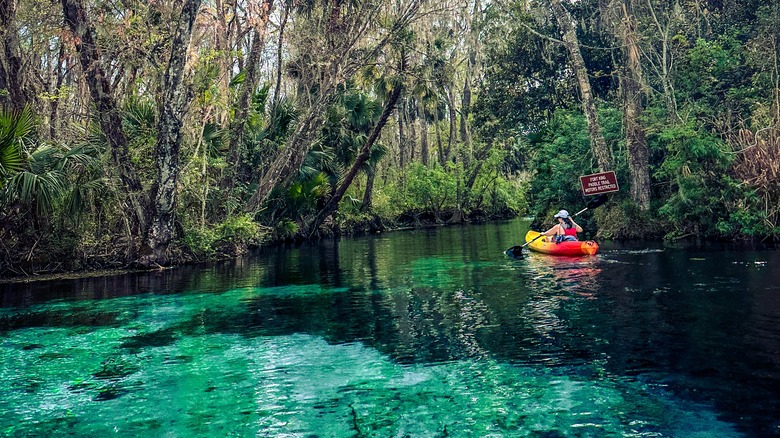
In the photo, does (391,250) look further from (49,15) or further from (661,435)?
(661,435)

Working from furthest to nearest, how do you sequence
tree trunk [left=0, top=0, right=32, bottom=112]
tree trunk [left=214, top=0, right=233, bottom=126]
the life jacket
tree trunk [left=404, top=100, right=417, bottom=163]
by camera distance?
tree trunk [left=404, top=100, right=417, bottom=163] → tree trunk [left=214, top=0, right=233, bottom=126] → the life jacket → tree trunk [left=0, top=0, right=32, bottom=112]

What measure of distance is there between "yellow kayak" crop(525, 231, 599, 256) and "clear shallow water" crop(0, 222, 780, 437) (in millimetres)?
2363

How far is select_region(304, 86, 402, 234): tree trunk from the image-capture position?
2952 centimetres

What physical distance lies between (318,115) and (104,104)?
25.5 feet

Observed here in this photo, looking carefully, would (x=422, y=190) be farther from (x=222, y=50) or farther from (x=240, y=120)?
(x=222, y=50)

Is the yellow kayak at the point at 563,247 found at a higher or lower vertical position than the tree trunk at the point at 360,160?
lower

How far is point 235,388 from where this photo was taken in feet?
23.2

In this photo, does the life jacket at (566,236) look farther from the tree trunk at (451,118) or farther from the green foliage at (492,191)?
the green foliage at (492,191)

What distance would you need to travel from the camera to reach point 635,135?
2280 cm

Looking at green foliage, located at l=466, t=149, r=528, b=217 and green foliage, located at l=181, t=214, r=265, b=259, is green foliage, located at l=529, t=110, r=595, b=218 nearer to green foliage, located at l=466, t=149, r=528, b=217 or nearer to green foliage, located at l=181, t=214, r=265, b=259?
green foliage, located at l=181, t=214, r=265, b=259

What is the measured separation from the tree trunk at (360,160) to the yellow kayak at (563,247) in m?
10.9

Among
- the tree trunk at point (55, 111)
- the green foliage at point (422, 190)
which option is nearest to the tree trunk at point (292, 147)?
the tree trunk at point (55, 111)

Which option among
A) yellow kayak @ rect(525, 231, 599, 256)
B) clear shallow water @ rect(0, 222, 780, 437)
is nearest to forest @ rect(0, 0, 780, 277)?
clear shallow water @ rect(0, 222, 780, 437)

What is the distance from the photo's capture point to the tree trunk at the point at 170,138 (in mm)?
17438
